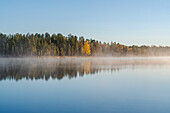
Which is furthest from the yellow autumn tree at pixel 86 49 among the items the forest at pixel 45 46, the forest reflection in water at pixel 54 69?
the forest reflection in water at pixel 54 69

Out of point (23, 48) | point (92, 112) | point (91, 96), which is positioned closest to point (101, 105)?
point (92, 112)

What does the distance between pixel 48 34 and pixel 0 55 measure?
34242 millimetres

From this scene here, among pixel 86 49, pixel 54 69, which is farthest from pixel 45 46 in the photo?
pixel 54 69


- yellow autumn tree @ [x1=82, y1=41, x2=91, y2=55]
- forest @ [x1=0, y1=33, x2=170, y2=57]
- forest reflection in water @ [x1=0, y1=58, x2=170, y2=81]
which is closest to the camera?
forest reflection in water @ [x1=0, y1=58, x2=170, y2=81]

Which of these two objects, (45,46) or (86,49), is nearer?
(45,46)

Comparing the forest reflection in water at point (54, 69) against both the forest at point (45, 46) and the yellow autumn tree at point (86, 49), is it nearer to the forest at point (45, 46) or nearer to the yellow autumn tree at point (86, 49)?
the forest at point (45, 46)

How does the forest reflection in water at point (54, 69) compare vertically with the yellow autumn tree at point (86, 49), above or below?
below

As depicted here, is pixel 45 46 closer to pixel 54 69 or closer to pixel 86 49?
pixel 86 49

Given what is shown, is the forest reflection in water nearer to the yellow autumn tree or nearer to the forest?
the forest

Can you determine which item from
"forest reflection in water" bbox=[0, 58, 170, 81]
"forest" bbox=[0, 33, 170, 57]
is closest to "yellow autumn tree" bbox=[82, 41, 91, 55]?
"forest" bbox=[0, 33, 170, 57]

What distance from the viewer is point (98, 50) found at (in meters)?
144

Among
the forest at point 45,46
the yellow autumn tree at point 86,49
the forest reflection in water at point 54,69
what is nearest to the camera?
the forest reflection in water at point 54,69

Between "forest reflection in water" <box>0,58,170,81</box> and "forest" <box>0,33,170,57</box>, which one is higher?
"forest" <box>0,33,170,57</box>

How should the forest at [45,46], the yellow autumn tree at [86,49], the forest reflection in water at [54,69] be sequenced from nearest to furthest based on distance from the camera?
the forest reflection in water at [54,69]
the forest at [45,46]
the yellow autumn tree at [86,49]
